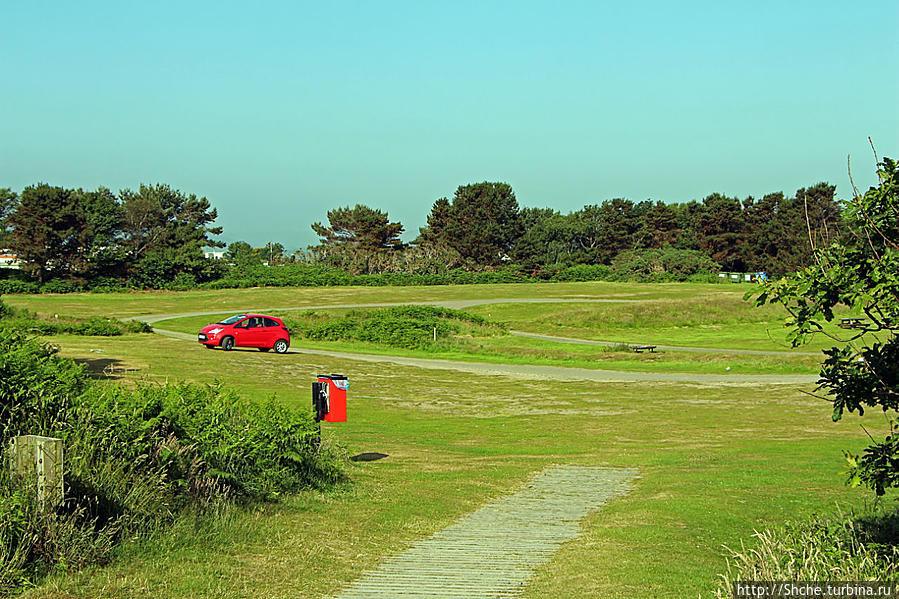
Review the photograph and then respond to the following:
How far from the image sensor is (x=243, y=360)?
35406mm

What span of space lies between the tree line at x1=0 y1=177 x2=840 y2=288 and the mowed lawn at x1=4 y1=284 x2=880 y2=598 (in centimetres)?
5720

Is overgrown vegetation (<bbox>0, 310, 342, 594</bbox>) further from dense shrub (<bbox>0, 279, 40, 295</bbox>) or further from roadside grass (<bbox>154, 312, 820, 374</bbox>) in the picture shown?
dense shrub (<bbox>0, 279, 40, 295</bbox>)

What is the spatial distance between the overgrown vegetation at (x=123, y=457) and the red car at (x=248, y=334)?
1159 inches

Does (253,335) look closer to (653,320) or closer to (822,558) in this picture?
(822,558)

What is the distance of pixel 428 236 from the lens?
134m

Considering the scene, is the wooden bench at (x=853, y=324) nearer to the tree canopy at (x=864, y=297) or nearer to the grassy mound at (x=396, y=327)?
the tree canopy at (x=864, y=297)

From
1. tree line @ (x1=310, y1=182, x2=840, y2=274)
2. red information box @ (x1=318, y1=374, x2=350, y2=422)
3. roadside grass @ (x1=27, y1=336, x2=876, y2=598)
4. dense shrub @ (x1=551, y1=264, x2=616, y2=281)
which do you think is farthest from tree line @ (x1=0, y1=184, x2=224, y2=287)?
red information box @ (x1=318, y1=374, x2=350, y2=422)

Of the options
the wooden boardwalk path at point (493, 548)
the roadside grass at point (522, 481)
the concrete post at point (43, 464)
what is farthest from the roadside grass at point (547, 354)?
the concrete post at point (43, 464)

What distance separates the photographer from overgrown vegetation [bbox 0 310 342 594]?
739cm

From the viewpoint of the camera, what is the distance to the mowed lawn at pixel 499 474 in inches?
306

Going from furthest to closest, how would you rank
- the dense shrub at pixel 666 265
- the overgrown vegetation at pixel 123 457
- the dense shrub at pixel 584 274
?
the dense shrub at pixel 666 265 → the dense shrub at pixel 584 274 → the overgrown vegetation at pixel 123 457

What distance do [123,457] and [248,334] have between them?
33027mm

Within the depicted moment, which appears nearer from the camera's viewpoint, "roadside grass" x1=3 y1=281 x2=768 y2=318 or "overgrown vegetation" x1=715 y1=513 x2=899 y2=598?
"overgrown vegetation" x1=715 y1=513 x2=899 y2=598

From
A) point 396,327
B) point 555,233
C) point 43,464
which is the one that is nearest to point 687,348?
point 396,327
